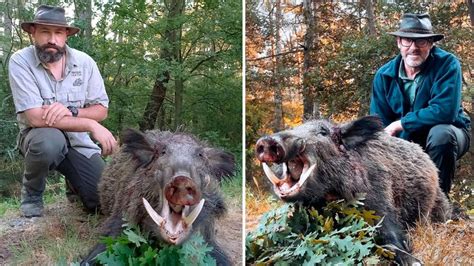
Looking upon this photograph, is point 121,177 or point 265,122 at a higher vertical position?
point 265,122

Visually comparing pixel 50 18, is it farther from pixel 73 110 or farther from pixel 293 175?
pixel 293 175

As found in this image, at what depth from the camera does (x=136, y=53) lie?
8.07 feet

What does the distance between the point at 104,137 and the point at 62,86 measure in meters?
0.25

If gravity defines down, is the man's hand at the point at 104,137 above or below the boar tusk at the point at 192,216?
above

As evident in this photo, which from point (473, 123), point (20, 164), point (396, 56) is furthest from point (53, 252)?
point (473, 123)

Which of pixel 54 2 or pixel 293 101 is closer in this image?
pixel 54 2

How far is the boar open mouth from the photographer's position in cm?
235

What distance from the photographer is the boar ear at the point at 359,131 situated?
2.40 metres

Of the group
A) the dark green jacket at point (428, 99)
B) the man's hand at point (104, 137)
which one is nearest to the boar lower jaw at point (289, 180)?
the dark green jacket at point (428, 99)

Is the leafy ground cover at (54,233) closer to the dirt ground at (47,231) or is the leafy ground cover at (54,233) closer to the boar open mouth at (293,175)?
the dirt ground at (47,231)

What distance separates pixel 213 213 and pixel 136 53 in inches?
26.9

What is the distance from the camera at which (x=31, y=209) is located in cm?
244

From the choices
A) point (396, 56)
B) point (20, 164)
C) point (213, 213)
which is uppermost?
point (396, 56)

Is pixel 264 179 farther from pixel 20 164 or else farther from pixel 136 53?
pixel 20 164
